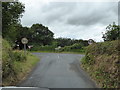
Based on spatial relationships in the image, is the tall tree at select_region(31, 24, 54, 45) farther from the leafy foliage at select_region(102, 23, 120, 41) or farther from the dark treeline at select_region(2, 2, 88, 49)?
the leafy foliage at select_region(102, 23, 120, 41)

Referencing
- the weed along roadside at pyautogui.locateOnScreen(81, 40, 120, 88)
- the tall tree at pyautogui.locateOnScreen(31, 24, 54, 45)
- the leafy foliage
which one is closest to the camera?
the weed along roadside at pyautogui.locateOnScreen(81, 40, 120, 88)

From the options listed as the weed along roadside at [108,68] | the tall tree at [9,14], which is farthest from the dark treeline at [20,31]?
the weed along roadside at [108,68]

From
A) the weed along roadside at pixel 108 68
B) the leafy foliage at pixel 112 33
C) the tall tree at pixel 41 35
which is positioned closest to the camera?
the weed along roadside at pixel 108 68

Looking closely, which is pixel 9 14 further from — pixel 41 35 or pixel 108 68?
pixel 41 35

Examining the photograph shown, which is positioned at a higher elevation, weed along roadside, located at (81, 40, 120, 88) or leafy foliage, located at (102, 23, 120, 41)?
leafy foliage, located at (102, 23, 120, 41)

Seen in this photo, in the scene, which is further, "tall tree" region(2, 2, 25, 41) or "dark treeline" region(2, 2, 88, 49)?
"dark treeline" region(2, 2, 88, 49)

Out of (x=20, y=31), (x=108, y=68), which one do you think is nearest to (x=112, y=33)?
(x=108, y=68)

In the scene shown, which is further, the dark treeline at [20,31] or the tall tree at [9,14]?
the dark treeline at [20,31]

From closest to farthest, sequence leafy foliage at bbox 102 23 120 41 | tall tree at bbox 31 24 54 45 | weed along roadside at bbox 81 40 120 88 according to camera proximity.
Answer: weed along roadside at bbox 81 40 120 88
leafy foliage at bbox 102 23 120 41
tall tree at bbox 31 24 54 45

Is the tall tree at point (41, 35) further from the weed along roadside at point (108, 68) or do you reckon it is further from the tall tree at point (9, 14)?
the weed along roadside at point (108, 68)

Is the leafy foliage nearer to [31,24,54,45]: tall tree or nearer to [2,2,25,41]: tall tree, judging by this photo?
[2,2,25,41]: tall tree

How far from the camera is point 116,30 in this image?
1931 cm

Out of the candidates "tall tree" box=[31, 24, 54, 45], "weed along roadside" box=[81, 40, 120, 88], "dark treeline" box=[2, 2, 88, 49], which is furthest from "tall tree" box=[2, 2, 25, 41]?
"tall tree" box=[31, 24, 54, 45]

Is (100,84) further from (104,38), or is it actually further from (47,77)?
(104,38)
